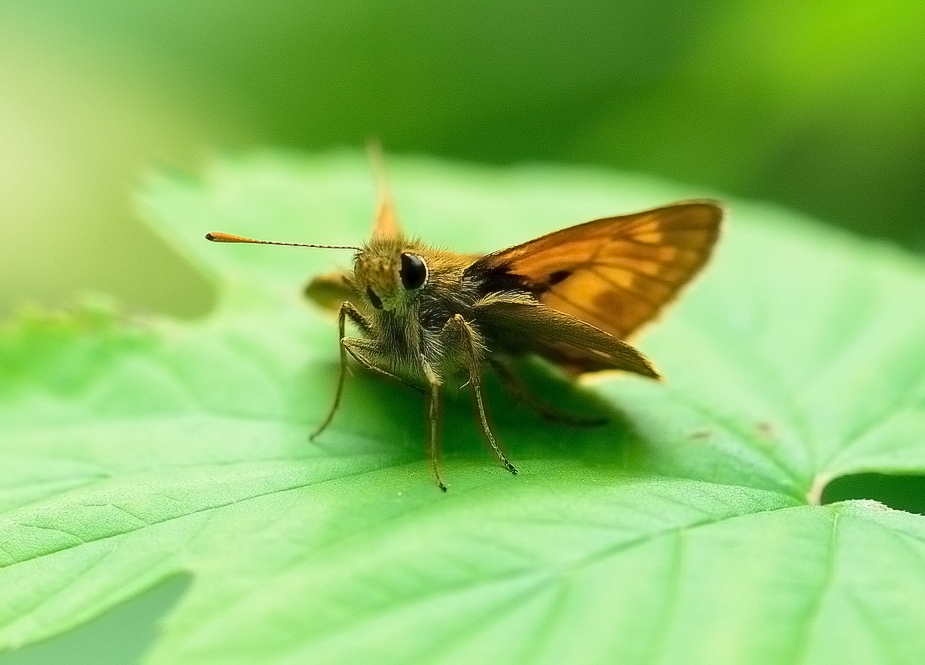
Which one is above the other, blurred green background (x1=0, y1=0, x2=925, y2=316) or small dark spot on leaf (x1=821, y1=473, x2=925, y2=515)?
blurred green background (x1=0, y1=0, x2=925, y2=316)

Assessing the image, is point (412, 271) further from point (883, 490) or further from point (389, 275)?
point (883, 490)

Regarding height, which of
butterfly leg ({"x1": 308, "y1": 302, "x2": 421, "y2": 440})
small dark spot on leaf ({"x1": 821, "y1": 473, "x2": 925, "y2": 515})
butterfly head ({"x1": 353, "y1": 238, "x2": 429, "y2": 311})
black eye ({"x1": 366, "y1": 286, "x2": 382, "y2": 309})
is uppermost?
butterfly head ({"x1": 353, "y1": 238, "x2": 429, "y2": 311})

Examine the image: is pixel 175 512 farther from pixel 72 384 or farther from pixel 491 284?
pixel 491 284

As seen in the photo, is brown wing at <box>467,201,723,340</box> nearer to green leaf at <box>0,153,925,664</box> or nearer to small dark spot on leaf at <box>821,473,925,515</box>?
green leaf at <box>0,153,925,664</box>

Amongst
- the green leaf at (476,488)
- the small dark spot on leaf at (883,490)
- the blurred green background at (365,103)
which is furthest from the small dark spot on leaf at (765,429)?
the blurred green background at (365,103)

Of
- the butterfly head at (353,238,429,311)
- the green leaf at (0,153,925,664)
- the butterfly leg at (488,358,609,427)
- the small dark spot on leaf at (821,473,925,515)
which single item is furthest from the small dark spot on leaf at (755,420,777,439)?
the butterfly head at (353,238,429,311)

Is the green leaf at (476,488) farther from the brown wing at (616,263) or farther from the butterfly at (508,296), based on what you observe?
the brown wing at (616,263)

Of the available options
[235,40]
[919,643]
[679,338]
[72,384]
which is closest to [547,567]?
[919,643]
